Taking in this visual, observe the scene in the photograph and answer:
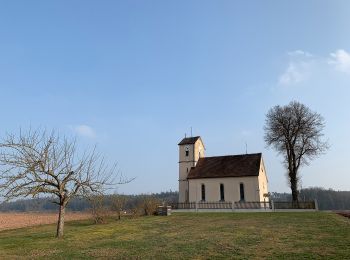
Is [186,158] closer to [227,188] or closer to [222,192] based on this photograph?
[222,192]

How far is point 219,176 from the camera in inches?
1769

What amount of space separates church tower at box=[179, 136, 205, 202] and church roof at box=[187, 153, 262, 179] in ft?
3.97

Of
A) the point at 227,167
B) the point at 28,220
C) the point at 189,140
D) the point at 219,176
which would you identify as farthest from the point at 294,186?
the point at 28,220

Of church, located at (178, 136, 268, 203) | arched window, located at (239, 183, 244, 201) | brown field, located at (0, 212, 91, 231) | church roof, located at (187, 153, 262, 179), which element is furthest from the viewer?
church roof, located at (187, 153, 262, 179)

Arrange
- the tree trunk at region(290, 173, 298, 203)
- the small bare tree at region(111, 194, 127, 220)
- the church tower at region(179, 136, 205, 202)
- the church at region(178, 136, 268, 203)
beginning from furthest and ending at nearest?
1. the church tower at region(179, 136, 205, 202)
2. the church at region(178, 136, 268, 203)
3. the tree trunk at region(290, 173, 298, 203)
4. the small bare tree at region(111, 194, 127, 220)

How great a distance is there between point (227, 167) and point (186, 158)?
24.2 feet

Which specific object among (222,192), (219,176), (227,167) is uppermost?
(227,167)

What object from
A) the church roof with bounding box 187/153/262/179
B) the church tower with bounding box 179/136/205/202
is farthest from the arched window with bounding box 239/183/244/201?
the church tower with bounding box 179/136/205/202

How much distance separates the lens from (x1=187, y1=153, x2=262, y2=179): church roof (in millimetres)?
43844

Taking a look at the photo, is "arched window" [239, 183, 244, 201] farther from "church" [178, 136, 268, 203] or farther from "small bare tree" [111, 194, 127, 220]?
"small bare tree" [111, 194, 127, 220]

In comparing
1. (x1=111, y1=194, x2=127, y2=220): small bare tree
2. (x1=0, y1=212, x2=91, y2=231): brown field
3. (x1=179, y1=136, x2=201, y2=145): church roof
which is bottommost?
(x1=0, y1=212, x2=91, y2=231): brown field

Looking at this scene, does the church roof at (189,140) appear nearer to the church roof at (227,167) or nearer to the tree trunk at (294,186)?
the church roof at (227,167)

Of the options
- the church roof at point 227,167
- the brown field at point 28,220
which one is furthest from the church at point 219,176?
the brown field at point 28,220

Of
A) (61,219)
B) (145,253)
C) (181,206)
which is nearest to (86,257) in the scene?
(145,253)
